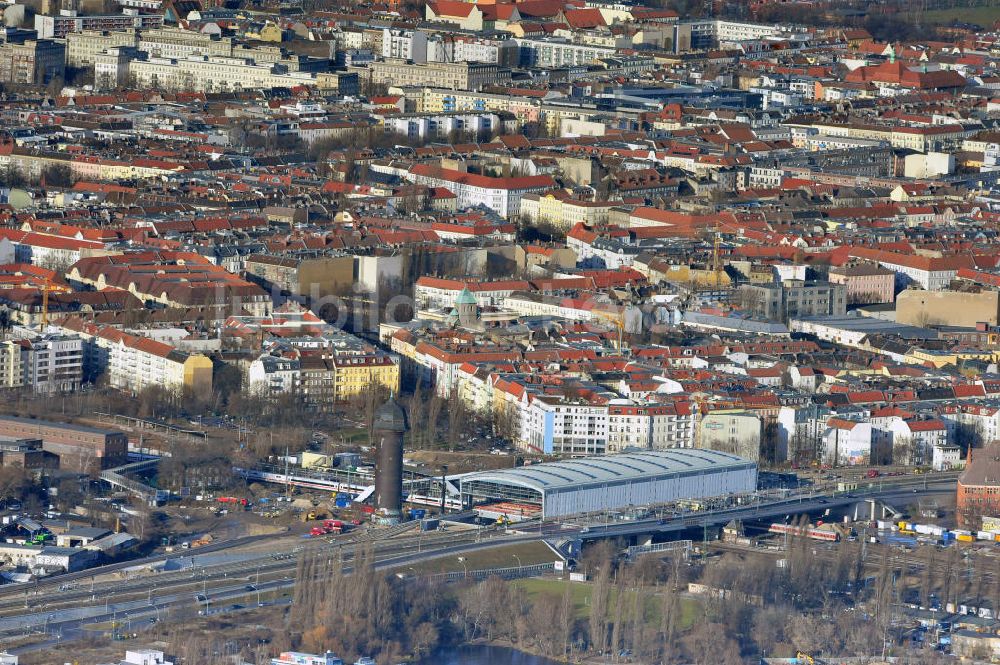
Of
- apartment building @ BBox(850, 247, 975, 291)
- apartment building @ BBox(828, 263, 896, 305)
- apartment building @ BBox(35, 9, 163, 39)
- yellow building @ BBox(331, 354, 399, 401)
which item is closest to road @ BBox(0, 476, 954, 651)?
yellow building @ BBox(331, 354, 399, 401)

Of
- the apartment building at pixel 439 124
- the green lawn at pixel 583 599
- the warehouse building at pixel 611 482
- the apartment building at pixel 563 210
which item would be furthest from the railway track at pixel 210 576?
the apartment building at pixel 439 124

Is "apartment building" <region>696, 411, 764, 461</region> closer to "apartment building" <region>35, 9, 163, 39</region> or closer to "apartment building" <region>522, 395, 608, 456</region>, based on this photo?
"apartment building" <region>522, 395, 608, 456</region>

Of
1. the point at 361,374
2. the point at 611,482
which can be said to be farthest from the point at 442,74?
the point at 611,482

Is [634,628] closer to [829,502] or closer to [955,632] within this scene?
[955,632]

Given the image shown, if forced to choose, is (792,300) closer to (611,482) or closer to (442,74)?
(611,482)

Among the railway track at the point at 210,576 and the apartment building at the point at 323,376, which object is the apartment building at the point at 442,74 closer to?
the apartment building at the point at 323,376

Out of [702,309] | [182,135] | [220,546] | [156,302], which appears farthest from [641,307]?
[182,135]
